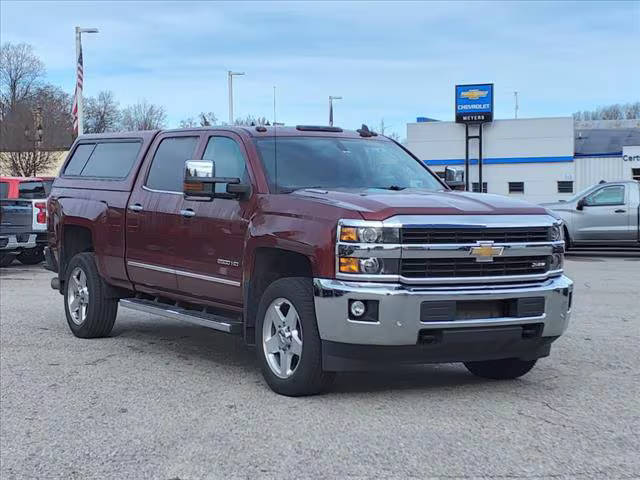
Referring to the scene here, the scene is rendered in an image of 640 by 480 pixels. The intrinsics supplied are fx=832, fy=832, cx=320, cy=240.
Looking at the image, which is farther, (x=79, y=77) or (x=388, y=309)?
(x=79, y=77)

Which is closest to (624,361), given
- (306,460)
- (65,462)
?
(306,460)

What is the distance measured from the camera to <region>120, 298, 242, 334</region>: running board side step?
21.6ft

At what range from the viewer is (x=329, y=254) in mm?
5559

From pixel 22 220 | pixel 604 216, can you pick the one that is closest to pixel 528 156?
pixel 604 216

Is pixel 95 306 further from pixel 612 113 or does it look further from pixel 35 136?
pixel 612 113

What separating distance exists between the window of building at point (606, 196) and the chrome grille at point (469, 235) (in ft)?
47.3

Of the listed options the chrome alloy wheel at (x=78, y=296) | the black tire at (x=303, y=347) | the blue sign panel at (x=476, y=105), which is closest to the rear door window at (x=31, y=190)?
the chrome alloy wheel at (x=78, y=296)

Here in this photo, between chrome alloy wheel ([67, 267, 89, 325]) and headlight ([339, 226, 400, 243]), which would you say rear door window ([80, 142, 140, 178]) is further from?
headlight ([339, 226, 400, 243])

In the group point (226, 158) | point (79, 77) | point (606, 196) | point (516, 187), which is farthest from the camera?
point (516, 187)

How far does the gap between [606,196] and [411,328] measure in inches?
607

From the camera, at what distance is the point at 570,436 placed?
16.6 ft

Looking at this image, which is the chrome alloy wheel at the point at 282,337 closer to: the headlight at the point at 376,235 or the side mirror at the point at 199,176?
the headlight at the point at 376,235

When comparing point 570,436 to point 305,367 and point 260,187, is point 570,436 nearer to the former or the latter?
point 305,367

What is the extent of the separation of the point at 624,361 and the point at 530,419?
221cm
